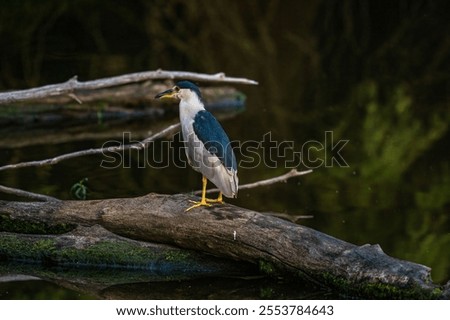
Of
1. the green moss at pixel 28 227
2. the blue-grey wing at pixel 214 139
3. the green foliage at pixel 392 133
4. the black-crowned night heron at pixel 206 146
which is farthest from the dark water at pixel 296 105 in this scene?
the blue-grey wing at pixel 214 139

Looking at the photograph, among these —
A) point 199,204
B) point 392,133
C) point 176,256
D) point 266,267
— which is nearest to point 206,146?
point 199,204

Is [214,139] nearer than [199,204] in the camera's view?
No

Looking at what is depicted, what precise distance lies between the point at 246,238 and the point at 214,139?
2.26ft

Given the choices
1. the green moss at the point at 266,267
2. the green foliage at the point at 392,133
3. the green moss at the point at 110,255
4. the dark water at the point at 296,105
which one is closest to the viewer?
the green moss at the point at 266,267

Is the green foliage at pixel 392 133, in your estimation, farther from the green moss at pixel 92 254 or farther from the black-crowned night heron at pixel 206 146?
the green moss at pixel 92 254

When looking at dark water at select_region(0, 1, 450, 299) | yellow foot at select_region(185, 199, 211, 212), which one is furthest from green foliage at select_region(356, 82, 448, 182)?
yellow foot at select_region(185, 199, 211, 212)

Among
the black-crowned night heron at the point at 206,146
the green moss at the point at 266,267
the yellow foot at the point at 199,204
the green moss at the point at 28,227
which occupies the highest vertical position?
the black-crowned night heron at the point at 206,146

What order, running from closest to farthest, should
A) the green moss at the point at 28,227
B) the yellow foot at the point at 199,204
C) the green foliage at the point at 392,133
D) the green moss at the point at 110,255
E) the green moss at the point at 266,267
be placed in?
the green moss at the point at 266,267, the yellow foot at the point at 199,204, the green moss at the point at 110,255, the green moss at the point at 28,227, the green foliage at the point at 392,133

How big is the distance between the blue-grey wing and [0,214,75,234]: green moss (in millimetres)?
968

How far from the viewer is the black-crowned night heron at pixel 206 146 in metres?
6.05

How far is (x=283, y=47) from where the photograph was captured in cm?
1461

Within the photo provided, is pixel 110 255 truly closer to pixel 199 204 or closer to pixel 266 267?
pixel 199 204

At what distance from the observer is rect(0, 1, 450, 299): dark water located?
23.9 feet

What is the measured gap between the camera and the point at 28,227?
20.3 feet
